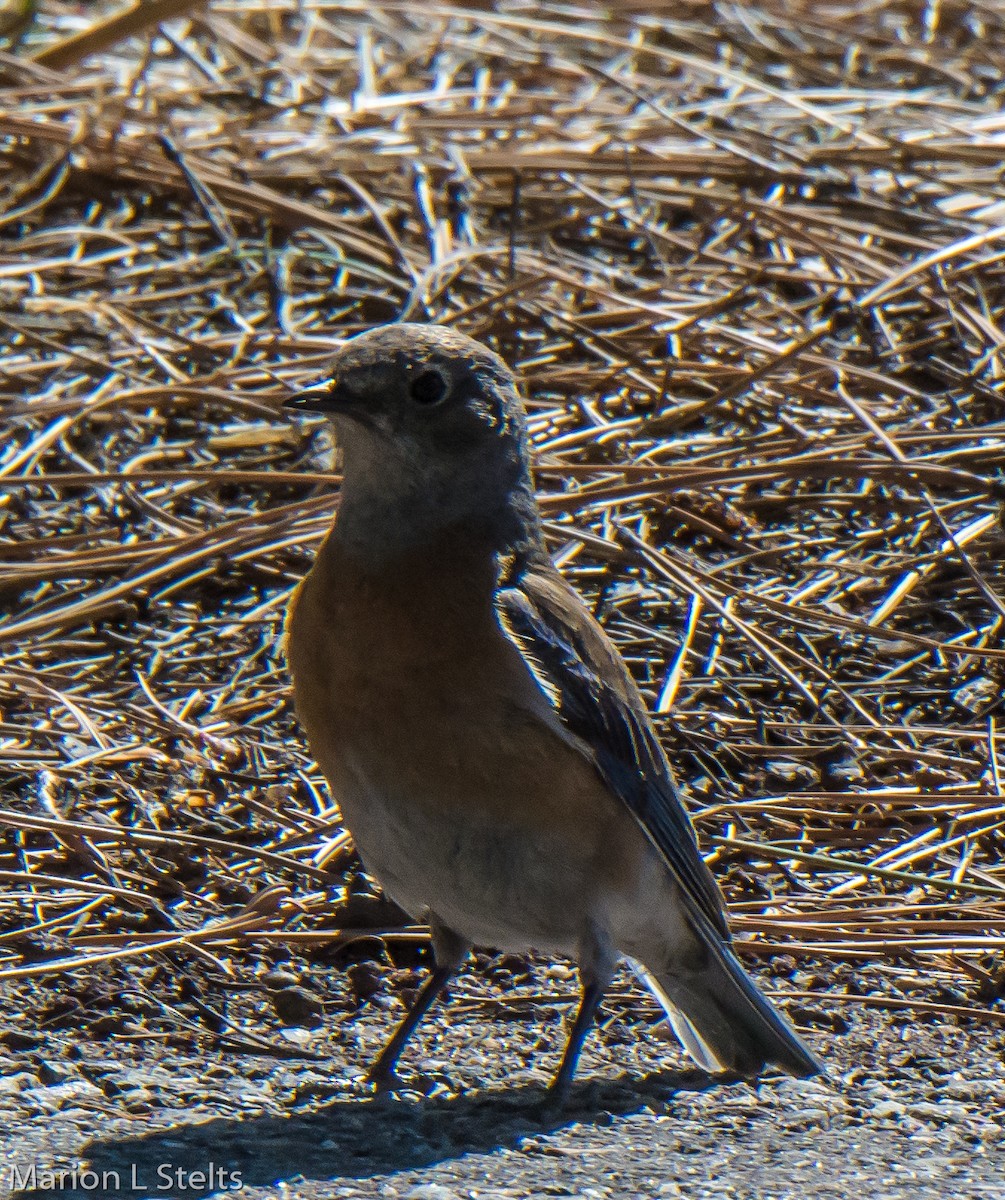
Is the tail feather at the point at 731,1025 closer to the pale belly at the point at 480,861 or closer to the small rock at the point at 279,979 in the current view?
the pale belly at the point at 480,861

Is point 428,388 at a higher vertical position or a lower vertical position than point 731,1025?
higher

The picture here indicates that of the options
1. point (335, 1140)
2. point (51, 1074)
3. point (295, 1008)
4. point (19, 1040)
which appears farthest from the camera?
point (295, 1008)

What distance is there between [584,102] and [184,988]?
5280 millimetres

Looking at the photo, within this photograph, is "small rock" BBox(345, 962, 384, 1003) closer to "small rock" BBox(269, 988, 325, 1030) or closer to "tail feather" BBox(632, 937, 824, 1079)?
"small rock" BBox(269, 988, 325, 1030)

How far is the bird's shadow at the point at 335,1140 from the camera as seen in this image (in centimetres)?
291

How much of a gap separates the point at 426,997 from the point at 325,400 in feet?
3.89

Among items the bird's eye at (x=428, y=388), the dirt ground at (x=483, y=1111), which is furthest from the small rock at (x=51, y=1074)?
the bird's eye at (x=428, y=388)

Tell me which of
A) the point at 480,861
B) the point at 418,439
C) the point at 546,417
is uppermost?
the point at 418,439

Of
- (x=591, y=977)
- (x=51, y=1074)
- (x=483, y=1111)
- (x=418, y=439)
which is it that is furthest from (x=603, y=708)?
(x=51, y=1074)

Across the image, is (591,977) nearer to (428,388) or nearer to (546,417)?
(428,388)

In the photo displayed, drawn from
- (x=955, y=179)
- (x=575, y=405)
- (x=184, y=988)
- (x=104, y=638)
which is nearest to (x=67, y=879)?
(x=184, y=988)

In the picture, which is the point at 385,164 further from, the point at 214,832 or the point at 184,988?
the point at 184,988

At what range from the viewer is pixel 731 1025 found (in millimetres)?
3564

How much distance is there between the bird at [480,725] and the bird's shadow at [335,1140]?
3.8 inches
